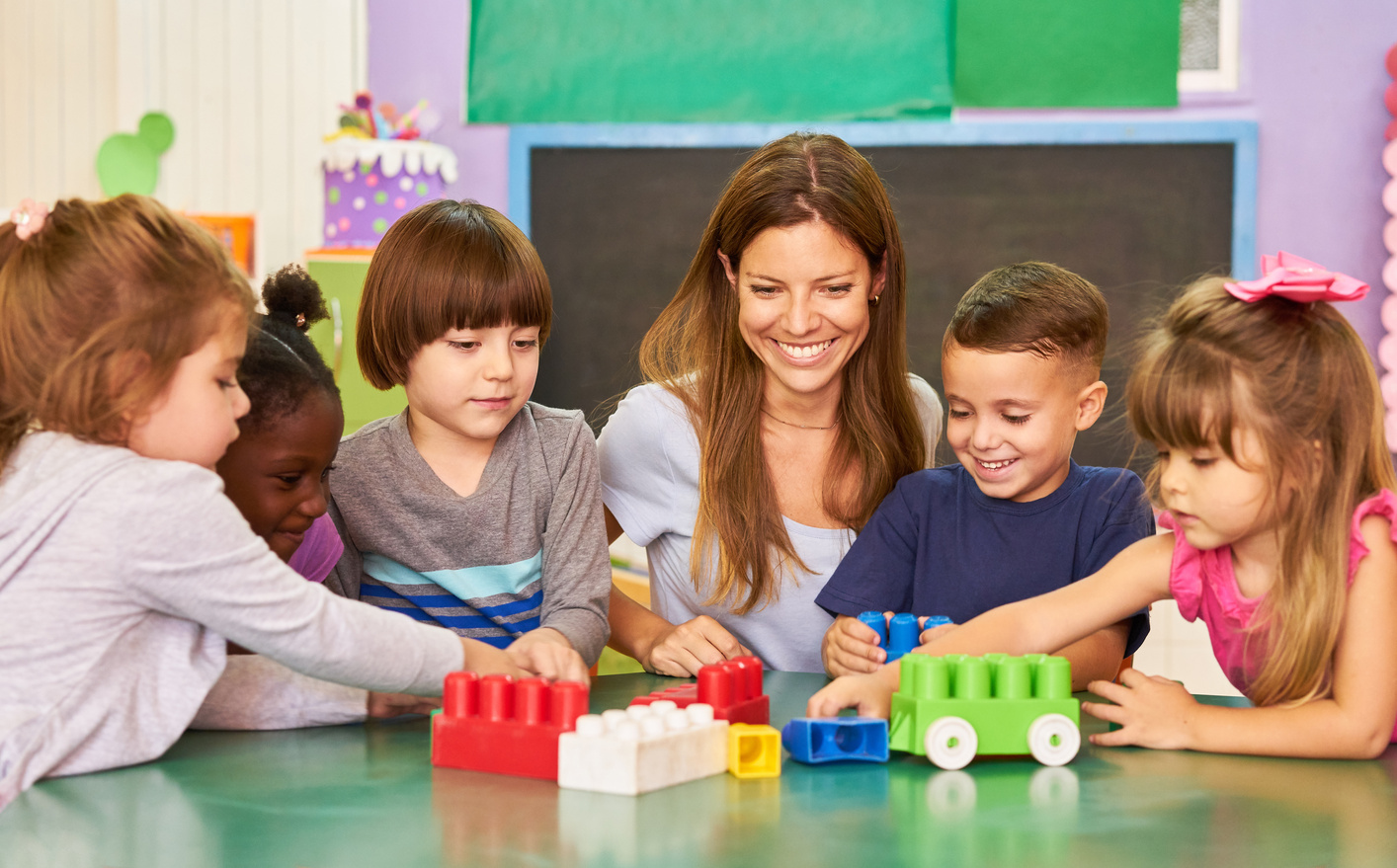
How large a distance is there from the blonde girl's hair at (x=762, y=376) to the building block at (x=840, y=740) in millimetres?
563

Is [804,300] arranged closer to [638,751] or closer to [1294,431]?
[1294,431]

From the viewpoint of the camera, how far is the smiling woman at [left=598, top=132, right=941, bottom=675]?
53.8 inches

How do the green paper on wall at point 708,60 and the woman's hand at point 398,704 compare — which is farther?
the green paper on wall at point 708,60

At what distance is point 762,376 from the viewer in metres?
1.51

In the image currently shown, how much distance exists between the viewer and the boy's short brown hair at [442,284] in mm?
1236

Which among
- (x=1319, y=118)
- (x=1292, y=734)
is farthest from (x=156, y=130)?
(x=1292, y=734)

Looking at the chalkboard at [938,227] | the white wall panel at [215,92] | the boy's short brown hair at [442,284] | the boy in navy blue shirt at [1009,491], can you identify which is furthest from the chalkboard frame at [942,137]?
the boy's short brown hair at [442,284]

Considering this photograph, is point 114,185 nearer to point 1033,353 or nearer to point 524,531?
point 524,531

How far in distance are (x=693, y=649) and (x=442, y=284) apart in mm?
465

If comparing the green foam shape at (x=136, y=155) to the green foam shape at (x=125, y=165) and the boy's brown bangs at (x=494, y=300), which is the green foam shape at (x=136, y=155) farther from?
the boy's brown bangs at (x=494, y=300)

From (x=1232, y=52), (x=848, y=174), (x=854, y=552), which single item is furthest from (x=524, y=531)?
(x=1232, y=52)

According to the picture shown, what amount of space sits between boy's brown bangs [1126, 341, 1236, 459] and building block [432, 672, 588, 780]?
1.70 ft

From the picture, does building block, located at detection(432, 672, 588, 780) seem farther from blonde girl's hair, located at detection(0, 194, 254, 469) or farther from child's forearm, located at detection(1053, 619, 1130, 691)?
child's forearm, located at detection(1053, 619, 1130, 691)

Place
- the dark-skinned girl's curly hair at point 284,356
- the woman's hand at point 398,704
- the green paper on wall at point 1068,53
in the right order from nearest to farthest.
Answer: the woman's hand at point 398,704
the dark-skinned girl's curly hair at point 284,356
the green paper on wall at point 1068,53
